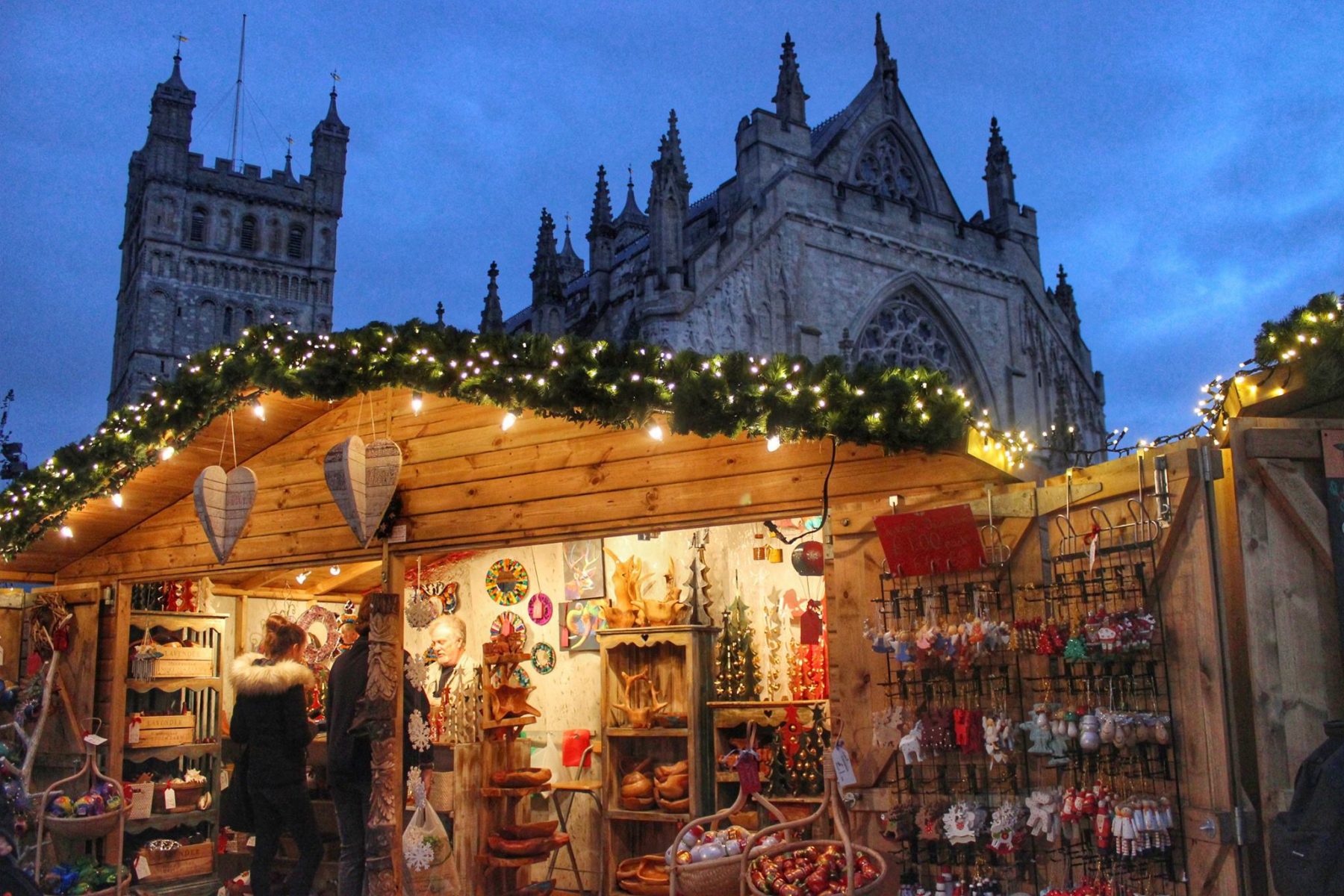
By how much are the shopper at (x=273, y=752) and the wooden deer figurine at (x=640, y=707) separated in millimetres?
1908

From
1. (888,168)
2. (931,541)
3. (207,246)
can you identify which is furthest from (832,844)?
(207,246)

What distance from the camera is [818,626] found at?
565 cm

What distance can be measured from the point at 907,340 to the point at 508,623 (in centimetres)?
1551

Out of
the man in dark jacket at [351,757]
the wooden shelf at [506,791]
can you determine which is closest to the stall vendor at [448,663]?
the wooden shelf at [506,791]

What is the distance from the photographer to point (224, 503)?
551 cm

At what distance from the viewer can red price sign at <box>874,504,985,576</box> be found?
3.71m

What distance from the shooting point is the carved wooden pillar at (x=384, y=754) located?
Result: 547cm

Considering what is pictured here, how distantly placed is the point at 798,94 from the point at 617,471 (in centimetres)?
1728

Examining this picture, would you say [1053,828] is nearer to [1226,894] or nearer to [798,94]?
[1226,894]

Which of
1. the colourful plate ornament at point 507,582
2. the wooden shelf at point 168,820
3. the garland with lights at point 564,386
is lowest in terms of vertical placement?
the wooden shelf at point 168,820

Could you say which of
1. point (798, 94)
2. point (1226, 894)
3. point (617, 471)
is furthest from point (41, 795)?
point (798, 94)

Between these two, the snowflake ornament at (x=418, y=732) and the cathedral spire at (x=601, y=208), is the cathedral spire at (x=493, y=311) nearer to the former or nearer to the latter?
the cathedral spire at (x=601, y=208)

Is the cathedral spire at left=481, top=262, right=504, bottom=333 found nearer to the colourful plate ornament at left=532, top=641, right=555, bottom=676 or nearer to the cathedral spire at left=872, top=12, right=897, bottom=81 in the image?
the cathedral spire at left=872, top=12, right=897, bottom=81

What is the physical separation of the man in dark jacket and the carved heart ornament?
569mm
